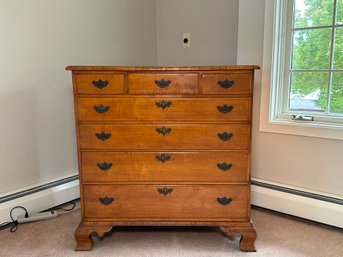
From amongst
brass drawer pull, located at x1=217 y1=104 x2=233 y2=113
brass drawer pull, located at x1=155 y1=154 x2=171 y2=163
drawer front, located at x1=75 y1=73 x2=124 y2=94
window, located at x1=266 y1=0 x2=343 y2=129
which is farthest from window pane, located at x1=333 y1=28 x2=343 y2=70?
drawer front, located at x1=75 y1=73 x2=124 y2=94

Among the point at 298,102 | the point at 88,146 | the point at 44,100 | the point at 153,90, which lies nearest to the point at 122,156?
the point at 88,146

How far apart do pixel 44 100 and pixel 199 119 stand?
3.75 feet

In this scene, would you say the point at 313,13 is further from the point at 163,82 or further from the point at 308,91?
the point at 163,82

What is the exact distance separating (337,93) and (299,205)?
2.43 ft

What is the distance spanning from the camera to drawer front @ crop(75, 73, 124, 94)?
61.2 inches

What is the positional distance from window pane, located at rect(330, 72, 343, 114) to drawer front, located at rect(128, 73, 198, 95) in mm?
918

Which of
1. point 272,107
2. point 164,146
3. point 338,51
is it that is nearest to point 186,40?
point 272,107

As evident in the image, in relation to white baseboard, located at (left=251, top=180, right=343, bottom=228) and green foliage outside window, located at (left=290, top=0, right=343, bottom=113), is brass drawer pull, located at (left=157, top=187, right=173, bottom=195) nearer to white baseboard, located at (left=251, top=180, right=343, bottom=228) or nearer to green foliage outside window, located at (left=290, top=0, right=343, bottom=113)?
white baseboard, located at (left=251, top=180, right=343, bottom=228)

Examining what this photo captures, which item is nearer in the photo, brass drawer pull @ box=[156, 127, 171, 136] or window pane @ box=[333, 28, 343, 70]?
brass drawer pull @ box=[156, 127, 171, 136]

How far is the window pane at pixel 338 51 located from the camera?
1.81m

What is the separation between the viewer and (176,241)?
1748mm

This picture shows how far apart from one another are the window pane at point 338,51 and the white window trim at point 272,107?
31 centimetres

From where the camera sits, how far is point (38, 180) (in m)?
2.12

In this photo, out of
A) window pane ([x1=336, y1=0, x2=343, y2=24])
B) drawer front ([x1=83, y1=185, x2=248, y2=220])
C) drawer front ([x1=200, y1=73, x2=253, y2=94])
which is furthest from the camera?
window pane ([x1=336, y1=0, x2=343, y2=24])
